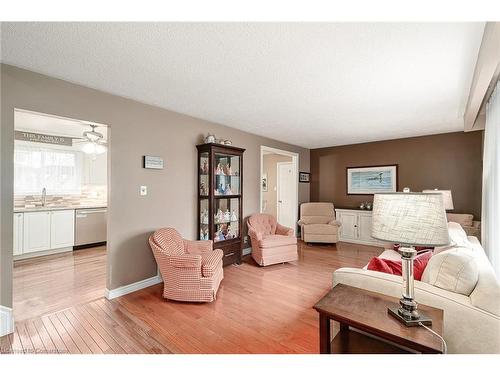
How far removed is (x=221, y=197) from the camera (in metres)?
3.57

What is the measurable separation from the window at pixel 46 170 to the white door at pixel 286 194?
4763 mm

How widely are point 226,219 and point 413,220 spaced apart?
290 centimetres

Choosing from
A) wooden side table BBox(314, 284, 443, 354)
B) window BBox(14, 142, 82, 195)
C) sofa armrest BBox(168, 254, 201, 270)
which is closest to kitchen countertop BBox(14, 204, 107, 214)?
window BBox(14, 142, 82, 195)

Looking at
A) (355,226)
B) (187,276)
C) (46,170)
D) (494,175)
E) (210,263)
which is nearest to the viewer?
(494,175)

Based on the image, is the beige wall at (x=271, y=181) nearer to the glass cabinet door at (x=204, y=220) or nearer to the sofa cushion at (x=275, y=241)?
the sofa cushion at (x=275, y=241)

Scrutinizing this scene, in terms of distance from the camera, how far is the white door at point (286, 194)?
5.83 meters

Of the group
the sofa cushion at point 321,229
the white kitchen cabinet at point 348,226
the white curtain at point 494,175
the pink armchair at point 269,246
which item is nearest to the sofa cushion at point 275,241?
the pink armchair at point 269,246

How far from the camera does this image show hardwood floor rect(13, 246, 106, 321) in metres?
2.37

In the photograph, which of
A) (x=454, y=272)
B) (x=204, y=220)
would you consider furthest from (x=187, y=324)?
(x=454, y=272)

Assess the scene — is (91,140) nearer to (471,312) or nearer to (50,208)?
(50,208)

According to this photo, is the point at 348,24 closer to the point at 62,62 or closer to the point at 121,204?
the point at 62,62

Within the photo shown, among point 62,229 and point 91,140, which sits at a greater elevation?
point 91,140

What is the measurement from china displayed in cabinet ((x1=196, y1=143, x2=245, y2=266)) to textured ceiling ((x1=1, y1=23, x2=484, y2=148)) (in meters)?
0.71
